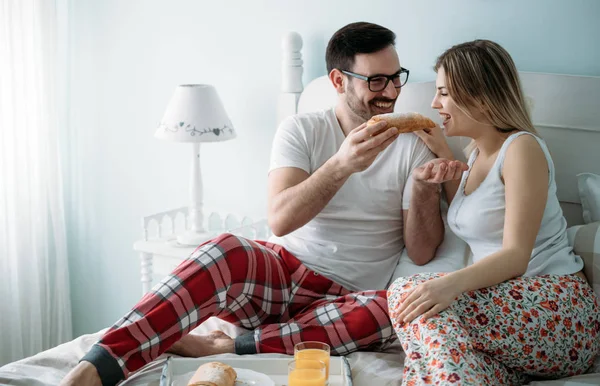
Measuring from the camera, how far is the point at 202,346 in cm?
179

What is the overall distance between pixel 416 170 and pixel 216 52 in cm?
118

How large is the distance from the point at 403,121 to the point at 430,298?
540mm

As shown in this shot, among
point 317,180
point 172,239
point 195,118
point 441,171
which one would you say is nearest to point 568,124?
point 441,171

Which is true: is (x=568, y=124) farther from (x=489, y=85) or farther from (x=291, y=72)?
(x=291, y=72)

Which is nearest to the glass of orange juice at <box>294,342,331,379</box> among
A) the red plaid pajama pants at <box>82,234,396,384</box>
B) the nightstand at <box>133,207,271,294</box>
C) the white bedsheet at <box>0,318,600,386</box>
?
the white bedsheet at <box>0,318,600,386</box>

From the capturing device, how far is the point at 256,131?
276 centimetres

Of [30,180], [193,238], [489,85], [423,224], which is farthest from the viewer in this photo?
[30,180]

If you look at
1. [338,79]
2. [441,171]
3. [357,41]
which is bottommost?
[441,171]

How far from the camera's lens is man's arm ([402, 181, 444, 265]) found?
2.00 m

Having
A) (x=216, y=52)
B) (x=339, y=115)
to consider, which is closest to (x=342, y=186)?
(x=339, y=115)

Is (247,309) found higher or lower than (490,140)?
lower

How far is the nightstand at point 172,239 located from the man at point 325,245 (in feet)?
1.80

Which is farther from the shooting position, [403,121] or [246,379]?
[403,121]

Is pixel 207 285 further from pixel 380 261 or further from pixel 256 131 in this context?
pixel 256 131
